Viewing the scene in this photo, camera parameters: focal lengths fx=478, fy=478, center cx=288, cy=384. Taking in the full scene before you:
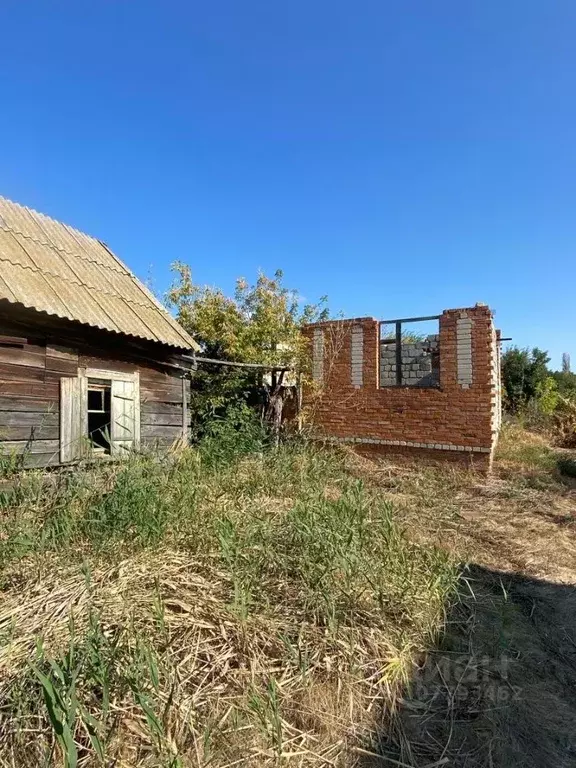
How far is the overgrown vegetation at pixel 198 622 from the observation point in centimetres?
213

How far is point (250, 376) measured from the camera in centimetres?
1062

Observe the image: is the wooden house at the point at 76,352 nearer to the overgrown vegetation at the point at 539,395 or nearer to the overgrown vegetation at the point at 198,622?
the overgrown vegetation at the point at 198,622

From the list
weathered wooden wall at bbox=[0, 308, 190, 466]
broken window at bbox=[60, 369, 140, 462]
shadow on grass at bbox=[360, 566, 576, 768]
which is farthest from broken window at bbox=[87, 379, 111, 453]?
shadow on grass at bbox=[360, 566, 576, 768]

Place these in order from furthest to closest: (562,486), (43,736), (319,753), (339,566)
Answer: (562,486)
(339,566)
(319,753)
(43,736)

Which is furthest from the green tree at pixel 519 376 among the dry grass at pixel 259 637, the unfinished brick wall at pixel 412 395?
the dry grass at pixel 259 637

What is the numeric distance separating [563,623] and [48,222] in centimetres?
856

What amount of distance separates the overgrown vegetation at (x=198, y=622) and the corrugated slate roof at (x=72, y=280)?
7.47 ft

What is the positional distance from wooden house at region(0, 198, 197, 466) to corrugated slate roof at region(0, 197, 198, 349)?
20 mm

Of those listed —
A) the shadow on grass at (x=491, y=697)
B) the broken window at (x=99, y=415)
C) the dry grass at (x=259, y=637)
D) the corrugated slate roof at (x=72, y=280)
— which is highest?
the corrugated slate roof at (x=72, y=280)

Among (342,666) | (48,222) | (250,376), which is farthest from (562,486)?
(48,222)

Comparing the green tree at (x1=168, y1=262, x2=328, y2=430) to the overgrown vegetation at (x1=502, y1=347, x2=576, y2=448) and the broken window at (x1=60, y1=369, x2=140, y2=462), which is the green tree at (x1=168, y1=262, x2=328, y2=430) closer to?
the broken window at (x1=60, y1=369, x2=140, y2=462)

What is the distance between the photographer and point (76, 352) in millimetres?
6195

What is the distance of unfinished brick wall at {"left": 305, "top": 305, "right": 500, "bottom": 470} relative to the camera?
934 centimetres

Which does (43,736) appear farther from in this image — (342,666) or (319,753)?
(342,666)
